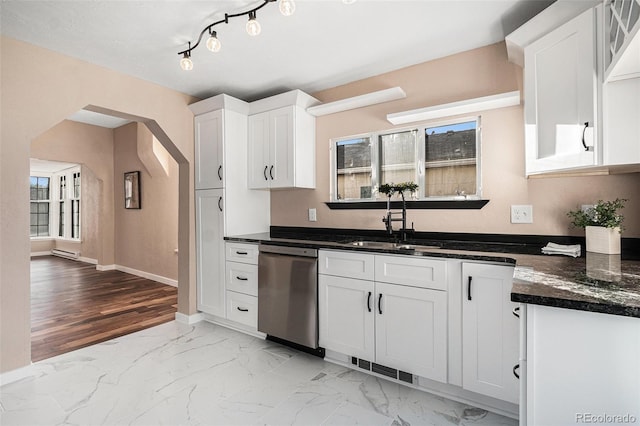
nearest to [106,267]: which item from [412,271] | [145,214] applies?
[145,214]

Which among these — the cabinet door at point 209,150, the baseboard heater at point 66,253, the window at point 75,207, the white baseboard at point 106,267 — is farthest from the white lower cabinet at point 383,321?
the window at point 75,207

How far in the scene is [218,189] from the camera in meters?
3.21

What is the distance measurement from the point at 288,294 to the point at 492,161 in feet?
6.26

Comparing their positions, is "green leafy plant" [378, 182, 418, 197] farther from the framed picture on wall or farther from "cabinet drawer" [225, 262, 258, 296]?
the framed picture on wall

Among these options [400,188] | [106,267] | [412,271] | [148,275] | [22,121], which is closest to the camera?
[412,271]

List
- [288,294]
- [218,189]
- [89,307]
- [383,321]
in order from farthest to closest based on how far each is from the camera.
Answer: [89,307] < [218,189] < [288,294] < [383,321]

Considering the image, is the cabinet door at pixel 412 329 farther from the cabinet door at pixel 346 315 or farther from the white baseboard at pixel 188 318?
the white baseboard at pixel 188 318

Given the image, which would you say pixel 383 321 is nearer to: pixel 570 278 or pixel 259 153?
pixel 570 278

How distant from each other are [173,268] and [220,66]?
3.40 metres

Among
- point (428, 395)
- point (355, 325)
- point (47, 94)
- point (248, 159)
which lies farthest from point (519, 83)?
point (47, 94)

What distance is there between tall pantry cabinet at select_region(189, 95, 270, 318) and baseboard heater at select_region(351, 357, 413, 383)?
150 cm

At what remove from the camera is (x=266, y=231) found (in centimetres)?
363

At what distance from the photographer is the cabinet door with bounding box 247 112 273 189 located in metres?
3.23

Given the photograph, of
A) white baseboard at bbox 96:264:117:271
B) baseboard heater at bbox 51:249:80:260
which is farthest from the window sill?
baseboard heater at bbox 51:249:80:260
